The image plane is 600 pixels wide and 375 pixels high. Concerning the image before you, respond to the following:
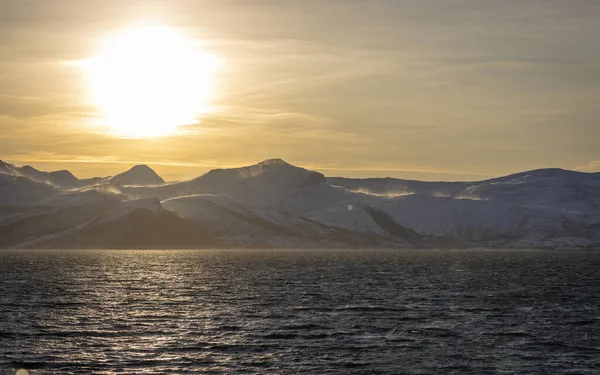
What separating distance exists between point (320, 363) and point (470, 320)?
34.8 meters

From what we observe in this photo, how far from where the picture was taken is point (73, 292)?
133 meters

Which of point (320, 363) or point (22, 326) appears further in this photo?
point (22, 326)

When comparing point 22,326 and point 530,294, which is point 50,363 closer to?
point 22,326

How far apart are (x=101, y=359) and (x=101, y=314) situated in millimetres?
34132

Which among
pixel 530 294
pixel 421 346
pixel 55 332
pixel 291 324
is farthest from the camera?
pixel 530 294

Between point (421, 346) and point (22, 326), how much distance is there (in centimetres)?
4217

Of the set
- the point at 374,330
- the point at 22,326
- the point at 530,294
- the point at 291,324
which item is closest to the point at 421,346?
the point at 374,330

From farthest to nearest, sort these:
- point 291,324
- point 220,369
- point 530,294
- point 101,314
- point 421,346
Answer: point 530,294 → point 101,314 → point 291,324 → point 421,346 → point 220,369

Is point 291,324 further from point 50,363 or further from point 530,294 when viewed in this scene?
point 530,294

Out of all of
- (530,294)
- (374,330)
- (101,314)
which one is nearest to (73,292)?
(101,314)

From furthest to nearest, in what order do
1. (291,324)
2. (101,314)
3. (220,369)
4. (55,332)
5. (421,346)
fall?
(101,314)
(291,324)
(55,332)
(421,346)
(220,369)

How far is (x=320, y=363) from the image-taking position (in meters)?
63.6

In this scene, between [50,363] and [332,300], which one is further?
[332,300]

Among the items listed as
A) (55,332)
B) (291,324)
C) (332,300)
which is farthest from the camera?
(332,300)
